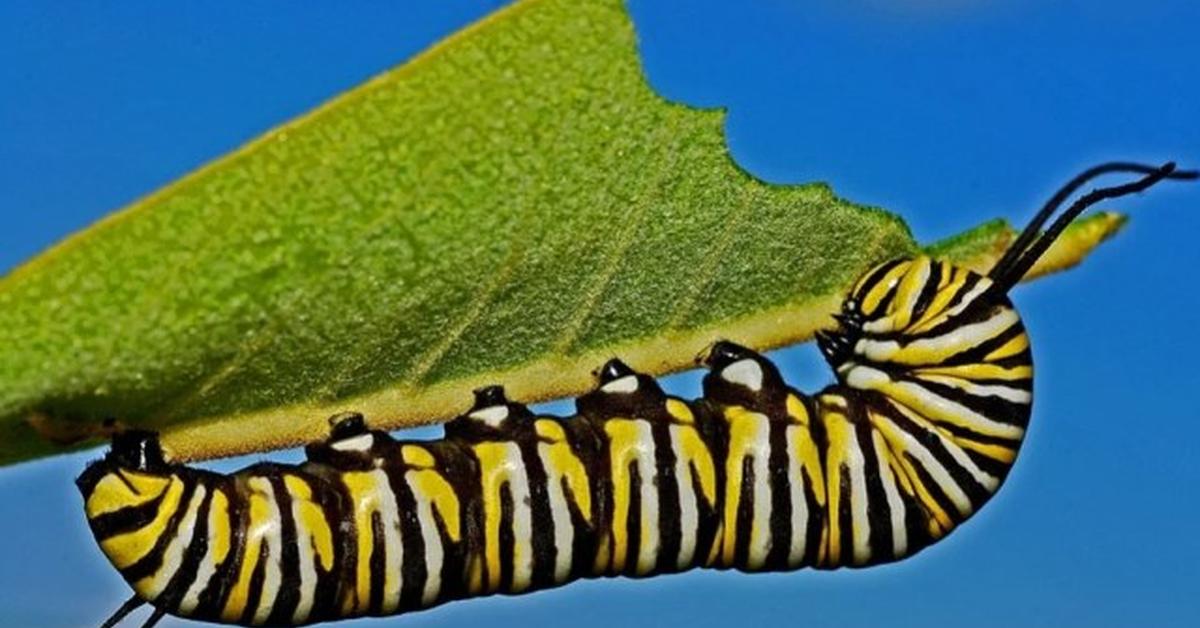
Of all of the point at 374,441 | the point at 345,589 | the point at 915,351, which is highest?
the point at 915,351

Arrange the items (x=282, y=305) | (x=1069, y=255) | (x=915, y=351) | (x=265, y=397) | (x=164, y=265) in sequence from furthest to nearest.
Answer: (x=915, y=351) → (x=1069, y=255) → (x=265, y=397) → (x=282, y=305) → (x=164, y=265)

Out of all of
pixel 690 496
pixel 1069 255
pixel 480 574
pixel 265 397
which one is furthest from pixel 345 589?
pixel 1069 255

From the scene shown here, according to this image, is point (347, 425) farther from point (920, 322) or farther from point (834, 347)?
point (920, 322)

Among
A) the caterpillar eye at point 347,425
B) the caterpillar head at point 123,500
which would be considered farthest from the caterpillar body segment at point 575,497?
the caterpillar eye at point 347,425

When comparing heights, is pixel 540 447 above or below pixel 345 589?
above

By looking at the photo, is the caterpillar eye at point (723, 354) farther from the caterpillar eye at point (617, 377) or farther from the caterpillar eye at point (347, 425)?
the caterpillar eye at point (347, 425)

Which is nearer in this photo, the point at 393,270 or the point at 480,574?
A: the point at 393,270

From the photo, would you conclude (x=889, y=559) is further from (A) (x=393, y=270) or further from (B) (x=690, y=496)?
(A) (x=393, y=270)
